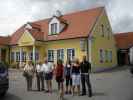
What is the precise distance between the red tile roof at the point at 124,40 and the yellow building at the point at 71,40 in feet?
22.7

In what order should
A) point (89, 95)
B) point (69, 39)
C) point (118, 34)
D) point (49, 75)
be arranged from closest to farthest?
point (89, 95) < point (49, 75) < point (69, 39) < point (118, 34)

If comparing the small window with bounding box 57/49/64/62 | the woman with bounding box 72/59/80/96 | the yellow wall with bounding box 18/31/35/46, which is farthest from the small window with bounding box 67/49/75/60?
the woman with bounding box 72/59/80/96

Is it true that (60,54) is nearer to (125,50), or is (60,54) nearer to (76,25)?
(76,25)

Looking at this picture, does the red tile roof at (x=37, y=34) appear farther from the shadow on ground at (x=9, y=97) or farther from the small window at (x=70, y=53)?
the shadow on ground at (x=9, y=97)

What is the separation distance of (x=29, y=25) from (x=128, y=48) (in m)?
16.7

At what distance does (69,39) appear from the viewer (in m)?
29.7

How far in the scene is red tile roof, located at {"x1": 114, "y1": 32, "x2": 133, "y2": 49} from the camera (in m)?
42.3

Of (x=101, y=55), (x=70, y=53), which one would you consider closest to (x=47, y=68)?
(x=70, y=53)

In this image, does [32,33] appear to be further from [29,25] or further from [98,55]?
[98,55]

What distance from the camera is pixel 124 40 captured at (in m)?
44.0

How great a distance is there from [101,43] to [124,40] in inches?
530

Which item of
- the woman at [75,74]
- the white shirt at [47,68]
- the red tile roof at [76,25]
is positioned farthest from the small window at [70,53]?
the woman at [75,74]

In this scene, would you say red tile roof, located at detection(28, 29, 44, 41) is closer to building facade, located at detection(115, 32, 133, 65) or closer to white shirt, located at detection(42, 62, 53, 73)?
building facade, located at detection(115, 32, 133, 65)

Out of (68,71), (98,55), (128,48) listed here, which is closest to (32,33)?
(98,55)
